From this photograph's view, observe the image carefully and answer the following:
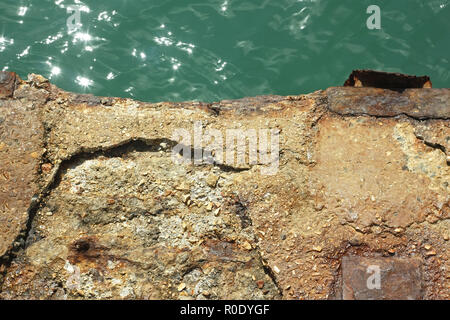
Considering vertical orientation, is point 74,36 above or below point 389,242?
above

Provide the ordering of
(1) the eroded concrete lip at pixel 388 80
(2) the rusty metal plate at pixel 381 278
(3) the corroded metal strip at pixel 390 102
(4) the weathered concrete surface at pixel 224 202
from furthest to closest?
1. (1) the eroded concrete lip at pixel 388 80
2. (3) the corroded metal strip at pixel 390 102
3. (4) the weathered concrete surface at pixel 224 202
4. (2) the rusty metal plate at pixel 381 278

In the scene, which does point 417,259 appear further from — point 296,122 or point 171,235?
point 171,235

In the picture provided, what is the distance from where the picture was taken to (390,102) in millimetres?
2537

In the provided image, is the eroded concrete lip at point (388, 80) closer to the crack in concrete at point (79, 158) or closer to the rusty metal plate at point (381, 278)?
the crack in concrete at point (79, 158)

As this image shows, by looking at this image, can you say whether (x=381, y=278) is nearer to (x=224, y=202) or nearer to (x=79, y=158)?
(x=224, y=202)

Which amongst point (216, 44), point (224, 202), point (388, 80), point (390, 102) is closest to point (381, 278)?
point (224, 202)

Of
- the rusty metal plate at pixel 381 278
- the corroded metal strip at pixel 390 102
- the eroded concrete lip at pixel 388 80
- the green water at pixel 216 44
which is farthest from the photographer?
the green water at pixel 216 44

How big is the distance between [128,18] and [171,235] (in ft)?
9.59

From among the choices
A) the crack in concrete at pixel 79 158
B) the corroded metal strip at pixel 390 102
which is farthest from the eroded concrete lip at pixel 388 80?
the crack in concrete at pixel 79 158

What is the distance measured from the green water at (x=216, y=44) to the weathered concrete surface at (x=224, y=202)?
1.75 metres

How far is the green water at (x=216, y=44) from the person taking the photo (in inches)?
169

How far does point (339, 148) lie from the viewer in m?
2.42
